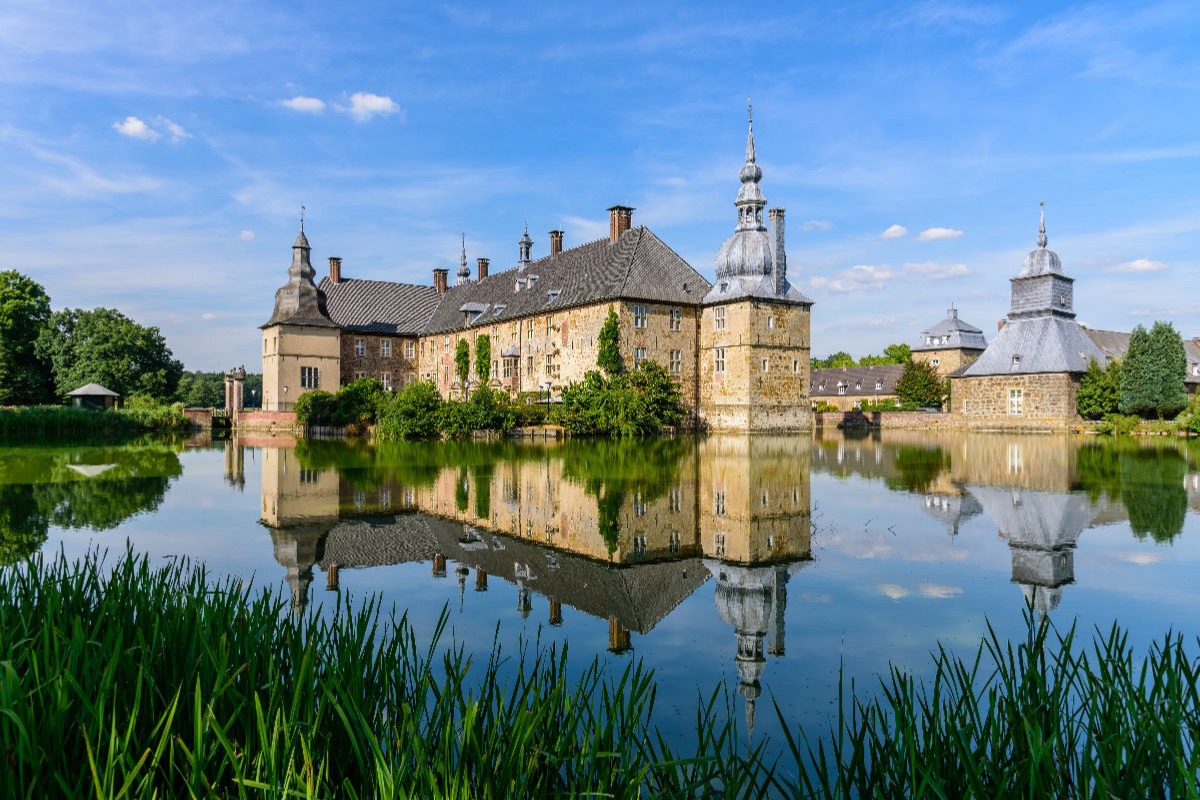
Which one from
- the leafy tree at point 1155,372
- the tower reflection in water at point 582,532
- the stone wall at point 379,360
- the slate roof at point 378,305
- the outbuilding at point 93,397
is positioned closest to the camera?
the tower reflection in water at point 582,532

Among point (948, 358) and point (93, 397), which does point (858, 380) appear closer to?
point (948, 358)

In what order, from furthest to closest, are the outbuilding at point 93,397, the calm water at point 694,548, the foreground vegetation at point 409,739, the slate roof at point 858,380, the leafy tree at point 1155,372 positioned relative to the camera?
the slate roof at point 858,380, the outbuilding at point 93,397, the leafy tree at point 1155,372, the calm water at point 694,548, the foreground vegetation at point 409,739

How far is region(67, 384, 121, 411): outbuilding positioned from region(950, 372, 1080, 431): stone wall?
158ft

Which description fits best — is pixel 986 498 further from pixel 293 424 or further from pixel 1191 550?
pixel 293 424

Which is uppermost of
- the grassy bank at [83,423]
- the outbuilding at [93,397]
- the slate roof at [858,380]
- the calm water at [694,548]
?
the slate roof at [858,380]

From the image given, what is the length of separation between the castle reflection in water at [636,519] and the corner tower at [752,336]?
1602 cm

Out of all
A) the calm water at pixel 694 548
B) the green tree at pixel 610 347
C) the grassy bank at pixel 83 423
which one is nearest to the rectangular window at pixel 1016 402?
the green tree at pixel 610 347

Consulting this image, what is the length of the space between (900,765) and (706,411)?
125 feet

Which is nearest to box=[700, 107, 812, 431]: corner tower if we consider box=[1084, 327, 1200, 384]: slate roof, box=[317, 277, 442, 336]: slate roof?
box=[317, 277, 442, 336]: slate roof

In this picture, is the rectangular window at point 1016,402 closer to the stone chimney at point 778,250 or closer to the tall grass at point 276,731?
the stone chimney at point 778,250

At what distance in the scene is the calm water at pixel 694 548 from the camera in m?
5.61

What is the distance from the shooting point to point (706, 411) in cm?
4034

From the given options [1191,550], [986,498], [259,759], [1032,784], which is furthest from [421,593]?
[986,498]

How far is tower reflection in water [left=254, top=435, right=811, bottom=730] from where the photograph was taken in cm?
668
